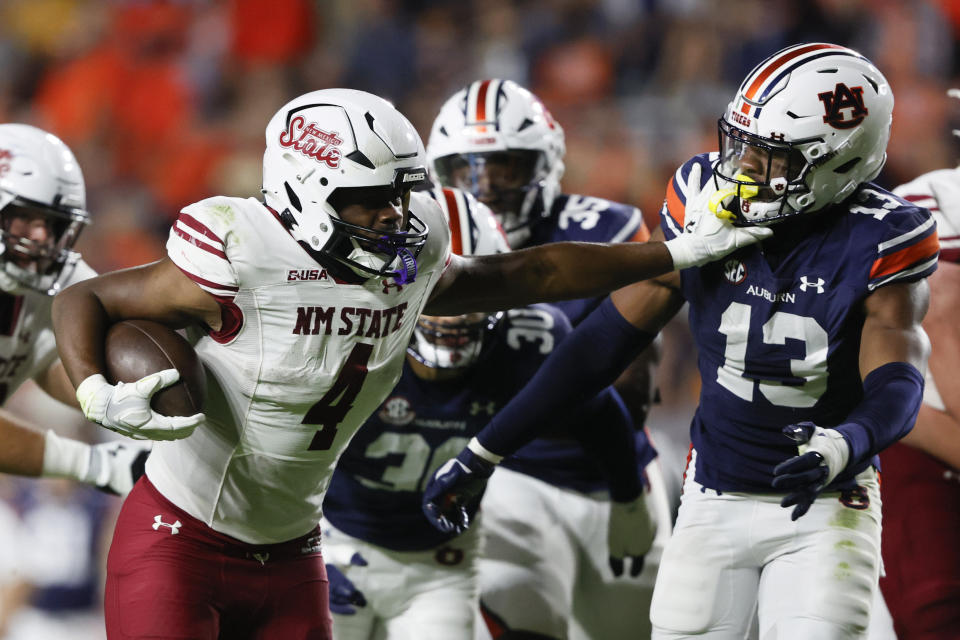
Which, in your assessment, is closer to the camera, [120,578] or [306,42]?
[120,578]

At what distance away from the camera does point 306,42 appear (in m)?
8.76

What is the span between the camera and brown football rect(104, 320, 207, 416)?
2.58 m

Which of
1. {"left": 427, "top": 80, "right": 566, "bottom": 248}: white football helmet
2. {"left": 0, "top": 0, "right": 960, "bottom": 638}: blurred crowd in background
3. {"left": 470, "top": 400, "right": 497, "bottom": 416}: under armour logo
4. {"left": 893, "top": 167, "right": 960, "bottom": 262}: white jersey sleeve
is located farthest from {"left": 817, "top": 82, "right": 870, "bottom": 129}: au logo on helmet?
{"left": 0, "top": 0, "right": 960, "bottom": 638}: blurred crowd in background

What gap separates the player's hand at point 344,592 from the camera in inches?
A: 151

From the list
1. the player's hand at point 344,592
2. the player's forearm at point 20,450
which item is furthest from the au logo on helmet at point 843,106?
the player's forearm at point 20,450

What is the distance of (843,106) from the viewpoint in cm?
293

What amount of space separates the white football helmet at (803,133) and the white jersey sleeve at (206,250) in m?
1.18

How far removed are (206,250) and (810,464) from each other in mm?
1316

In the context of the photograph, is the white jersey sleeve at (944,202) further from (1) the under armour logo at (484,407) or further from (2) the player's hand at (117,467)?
(2) the player's hand at (117,467)

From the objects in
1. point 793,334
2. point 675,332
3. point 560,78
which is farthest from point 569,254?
point 560,78

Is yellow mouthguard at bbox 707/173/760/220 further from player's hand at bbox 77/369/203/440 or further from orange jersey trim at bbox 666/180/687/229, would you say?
player's hand at bbox 77/369/203/440

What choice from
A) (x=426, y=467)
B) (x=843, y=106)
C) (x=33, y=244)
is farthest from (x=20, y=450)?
(x=843, y=106)

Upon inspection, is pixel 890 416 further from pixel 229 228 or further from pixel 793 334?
pixel 229 228

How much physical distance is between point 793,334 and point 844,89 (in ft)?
1.93
